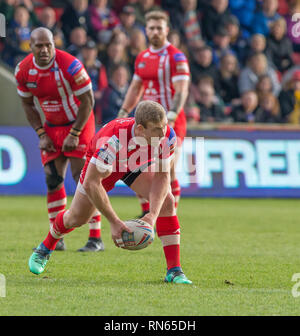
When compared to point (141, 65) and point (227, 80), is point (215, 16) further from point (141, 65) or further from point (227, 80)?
point (141, 65)

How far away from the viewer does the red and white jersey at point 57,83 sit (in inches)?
310

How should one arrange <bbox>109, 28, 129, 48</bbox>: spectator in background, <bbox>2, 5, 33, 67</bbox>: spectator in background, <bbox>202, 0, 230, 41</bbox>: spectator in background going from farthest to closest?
<bbox>202, 0, 230, 41</bbox>: spectator in background, <bbox>109, 28, 129, 48</bbox>: spectator in background, <bbox>2, 5, 33, 67</bbox>: spectator in background

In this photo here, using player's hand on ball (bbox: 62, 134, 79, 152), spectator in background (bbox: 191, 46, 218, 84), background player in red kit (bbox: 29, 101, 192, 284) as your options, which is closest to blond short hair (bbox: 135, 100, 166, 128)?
background player in red kit (bbox: 29, 101, 192, 284)

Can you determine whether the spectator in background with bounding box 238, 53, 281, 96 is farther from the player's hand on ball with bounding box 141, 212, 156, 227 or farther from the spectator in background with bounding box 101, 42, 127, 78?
the player's hand on ball with bounding box 141, 212, 156, 227

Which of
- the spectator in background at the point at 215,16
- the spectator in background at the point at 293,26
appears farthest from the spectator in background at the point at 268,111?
the spectator in background at the point at 293,26

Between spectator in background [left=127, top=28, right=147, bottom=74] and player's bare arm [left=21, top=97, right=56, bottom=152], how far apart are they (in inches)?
300

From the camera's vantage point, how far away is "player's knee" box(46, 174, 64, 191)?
26.3 ft

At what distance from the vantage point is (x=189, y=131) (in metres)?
14.5

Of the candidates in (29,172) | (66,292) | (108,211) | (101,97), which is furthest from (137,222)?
(101,97)

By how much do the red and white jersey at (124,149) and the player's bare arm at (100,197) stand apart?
0.06 meters

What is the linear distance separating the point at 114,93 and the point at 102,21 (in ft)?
7.02

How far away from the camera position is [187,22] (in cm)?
1711
